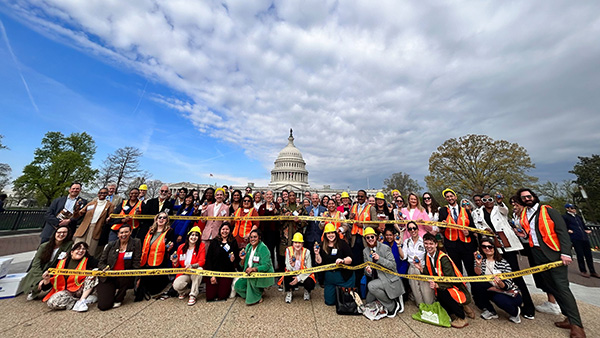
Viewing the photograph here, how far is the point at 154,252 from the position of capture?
549cm

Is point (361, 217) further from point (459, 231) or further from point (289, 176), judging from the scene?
point (289, 176)

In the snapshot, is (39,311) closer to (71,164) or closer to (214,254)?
(214,254)

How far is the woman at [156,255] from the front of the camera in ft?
17.6

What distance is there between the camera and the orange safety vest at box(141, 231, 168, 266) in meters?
5.46

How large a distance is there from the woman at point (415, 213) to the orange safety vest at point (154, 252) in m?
6.32

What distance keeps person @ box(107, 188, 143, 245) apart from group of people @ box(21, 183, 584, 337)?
0.05 metres

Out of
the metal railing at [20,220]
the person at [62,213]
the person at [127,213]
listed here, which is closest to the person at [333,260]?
the person at [127,213]

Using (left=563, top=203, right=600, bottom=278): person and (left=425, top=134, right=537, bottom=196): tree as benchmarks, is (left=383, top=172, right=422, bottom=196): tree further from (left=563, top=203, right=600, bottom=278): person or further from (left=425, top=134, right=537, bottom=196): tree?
(left=563, top=203, right=600, bottom=278): person

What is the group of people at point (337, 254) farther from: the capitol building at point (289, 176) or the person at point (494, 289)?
the capitol building at point (289, 176)

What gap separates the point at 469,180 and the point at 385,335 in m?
32.6

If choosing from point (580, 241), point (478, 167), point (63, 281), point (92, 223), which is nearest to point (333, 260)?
point (63, 281)

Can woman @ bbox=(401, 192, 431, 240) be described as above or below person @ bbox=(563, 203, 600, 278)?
above

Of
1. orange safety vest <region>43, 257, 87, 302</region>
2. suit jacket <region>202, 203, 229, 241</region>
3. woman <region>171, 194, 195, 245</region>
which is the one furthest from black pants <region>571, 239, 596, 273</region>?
orange safety vest <region>43, 257, 87, 302</region>

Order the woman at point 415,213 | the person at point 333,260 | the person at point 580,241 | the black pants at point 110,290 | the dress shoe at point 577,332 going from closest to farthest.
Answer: the dress shoe at point 577,332 → the black pants at point 110,290 → the person at point 333,260 → the woman at point 415,213 → the person at point 580,241
